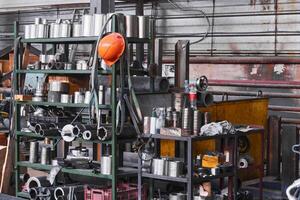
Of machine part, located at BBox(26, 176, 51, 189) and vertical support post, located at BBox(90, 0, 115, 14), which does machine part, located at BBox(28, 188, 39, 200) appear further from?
vertical support post, located at BBox(90, 0, 115, 14)

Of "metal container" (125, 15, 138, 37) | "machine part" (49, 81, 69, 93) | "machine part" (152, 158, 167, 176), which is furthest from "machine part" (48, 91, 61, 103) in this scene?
"machine part" (152, 158, 167, 176)

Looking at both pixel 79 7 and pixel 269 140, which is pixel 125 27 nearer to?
pixel 269 140

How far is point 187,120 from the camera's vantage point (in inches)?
159

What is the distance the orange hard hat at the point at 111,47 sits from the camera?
3.95 meters

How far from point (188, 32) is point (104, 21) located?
3.99 m

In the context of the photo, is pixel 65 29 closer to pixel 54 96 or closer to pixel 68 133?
pixel 54 96

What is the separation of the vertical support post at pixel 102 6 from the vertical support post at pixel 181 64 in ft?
2.66

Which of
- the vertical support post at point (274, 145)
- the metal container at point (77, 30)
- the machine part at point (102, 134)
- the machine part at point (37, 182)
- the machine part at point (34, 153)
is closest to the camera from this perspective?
the machine part at point (102, 134)

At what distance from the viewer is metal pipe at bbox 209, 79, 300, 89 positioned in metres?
6.74

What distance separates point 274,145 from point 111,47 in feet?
9.51

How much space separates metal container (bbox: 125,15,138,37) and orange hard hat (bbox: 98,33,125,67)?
0.24 meters

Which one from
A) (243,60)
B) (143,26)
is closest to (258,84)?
(243,60)

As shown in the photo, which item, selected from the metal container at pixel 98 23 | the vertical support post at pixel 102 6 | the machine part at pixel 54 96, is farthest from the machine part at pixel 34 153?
the vertical support post at pixel 102 6

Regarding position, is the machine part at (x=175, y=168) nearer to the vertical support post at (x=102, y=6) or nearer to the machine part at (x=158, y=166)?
the machine part at (x=158, y=166)
